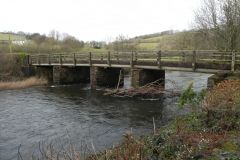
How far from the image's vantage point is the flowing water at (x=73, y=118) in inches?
598

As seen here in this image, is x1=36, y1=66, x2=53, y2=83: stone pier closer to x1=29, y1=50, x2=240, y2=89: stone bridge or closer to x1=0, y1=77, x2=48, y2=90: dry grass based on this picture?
x1=29, y1=50, x2=240, y2=89: stone bridge

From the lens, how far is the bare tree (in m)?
25.2

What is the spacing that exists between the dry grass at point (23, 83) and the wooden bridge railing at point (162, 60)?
2.59m

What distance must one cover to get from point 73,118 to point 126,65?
9.91 m

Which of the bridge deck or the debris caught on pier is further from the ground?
the bridge deck

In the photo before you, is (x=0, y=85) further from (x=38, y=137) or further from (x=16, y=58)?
(x=38, y=137)

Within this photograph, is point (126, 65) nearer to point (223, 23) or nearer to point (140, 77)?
point (140, 77)

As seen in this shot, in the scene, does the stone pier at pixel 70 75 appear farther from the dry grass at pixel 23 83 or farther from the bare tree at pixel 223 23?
the bare tree at pixel 223 23

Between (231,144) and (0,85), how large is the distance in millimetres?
29999

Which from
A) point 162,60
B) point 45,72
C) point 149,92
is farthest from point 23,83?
point 162,60

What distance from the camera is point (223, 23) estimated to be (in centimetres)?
2647

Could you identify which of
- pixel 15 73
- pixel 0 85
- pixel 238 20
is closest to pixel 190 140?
pixel 238 20

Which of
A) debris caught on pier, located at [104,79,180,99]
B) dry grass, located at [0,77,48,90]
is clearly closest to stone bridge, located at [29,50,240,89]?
debris caught on pier, located at [104,79,180,99]

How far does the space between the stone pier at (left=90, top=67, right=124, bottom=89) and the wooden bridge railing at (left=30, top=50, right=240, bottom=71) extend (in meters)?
0.91
